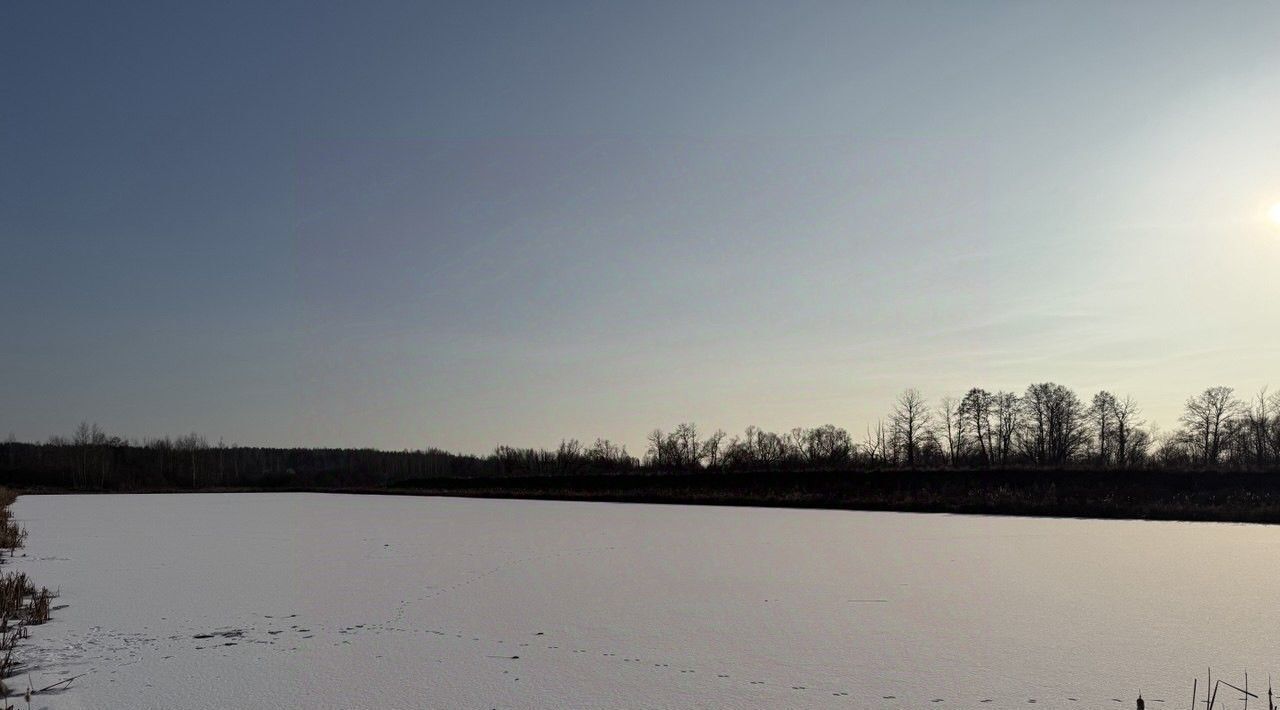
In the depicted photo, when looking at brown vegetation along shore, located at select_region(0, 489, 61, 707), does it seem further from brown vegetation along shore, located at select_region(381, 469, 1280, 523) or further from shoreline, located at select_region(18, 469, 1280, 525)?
brown vegetation along shore, located at select_region(381, 469, 1280, 523)

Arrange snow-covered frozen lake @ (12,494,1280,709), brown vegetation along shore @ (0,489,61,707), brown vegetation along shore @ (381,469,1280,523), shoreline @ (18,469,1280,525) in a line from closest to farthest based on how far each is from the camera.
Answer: snow-covered frozen lake @ (12,494,1280,709) < brown vegetation along shore @ (0,489,61,707) < shoreline @ (18,469,1280,525) < brown vegetation along shore @ (381,469,1280,523)

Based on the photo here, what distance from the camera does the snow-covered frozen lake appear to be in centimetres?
518

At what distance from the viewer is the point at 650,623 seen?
23.9 ft

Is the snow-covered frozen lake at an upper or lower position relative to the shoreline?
upper

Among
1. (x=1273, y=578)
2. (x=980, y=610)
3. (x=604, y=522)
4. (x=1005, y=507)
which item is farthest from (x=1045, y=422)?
(x=980, y=610)

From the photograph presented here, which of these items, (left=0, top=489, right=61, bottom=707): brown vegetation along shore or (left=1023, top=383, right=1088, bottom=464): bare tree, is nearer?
(left=0, top=489, right=61, bottom=707): brown vegetation along shore

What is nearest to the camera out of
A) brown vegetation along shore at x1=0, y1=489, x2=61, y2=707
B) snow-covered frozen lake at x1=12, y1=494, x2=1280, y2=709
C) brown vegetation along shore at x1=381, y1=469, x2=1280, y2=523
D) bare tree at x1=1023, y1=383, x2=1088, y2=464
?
snow-covered frozen lake at x1=12, y1=494, x2=1280, y2=709

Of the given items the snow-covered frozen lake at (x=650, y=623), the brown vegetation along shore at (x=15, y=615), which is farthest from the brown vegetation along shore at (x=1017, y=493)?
the brown vegetation along shore at (x=15, y=615)

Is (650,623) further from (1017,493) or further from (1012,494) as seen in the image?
(1017,493)

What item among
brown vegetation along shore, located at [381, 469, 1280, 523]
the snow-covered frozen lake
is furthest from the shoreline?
the snow-covered frozen lake

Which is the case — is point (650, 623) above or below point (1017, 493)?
above

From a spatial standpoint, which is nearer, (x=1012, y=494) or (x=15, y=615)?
(x=15, y=615)

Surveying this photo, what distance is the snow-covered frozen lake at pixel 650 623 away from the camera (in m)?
5.18

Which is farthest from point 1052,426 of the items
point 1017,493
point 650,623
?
point 650,623
